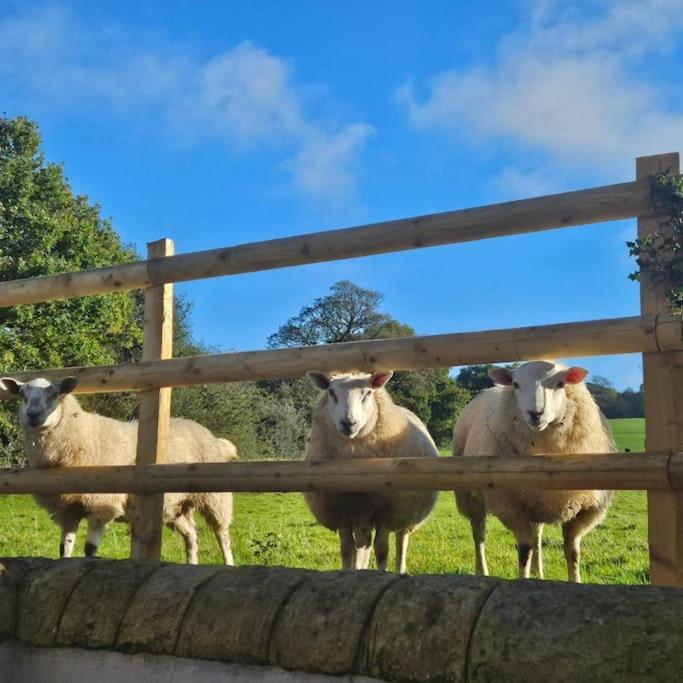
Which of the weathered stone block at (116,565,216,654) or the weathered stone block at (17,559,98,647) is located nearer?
the weathered stone block at (116,565,216,654)

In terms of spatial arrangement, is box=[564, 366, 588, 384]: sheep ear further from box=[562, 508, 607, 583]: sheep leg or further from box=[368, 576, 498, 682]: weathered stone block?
box=[368, 576, 498, 682]: weathered stone block

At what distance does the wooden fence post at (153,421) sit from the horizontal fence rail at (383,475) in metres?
0.18

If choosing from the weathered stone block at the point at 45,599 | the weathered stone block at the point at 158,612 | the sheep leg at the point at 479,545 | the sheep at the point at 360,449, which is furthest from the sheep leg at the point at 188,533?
the weathered stone block at the point at 158,612

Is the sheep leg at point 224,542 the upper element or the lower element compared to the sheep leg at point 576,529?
lower

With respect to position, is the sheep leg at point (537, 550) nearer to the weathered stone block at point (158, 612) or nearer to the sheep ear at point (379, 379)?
the sheep ear at point (379, 379)

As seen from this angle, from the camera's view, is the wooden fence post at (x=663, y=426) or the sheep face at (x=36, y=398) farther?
the sheep face at (x=36, y=398)

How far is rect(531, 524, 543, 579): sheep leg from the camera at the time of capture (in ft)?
20.9

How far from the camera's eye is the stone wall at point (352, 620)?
230 cm

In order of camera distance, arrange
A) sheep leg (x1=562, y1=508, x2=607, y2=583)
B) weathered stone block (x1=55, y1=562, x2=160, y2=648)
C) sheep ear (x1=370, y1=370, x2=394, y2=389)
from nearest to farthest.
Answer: weathered stone block (x1=55, y1=562, x2=160, y2=648)
sheep leg (x1=562, y1=508, x2=607, y2=583)
sheep ear (x1=370, y1=370, x2=394, y2=389)

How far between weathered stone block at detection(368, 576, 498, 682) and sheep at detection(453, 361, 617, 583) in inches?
112

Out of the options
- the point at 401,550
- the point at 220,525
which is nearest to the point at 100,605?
the point at 401,550

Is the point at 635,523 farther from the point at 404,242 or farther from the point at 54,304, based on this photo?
the point at 54,304

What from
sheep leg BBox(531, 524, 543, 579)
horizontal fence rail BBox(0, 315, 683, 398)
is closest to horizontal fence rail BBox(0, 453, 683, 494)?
horizontal fence rail BBox(0, 315, 683, 398)

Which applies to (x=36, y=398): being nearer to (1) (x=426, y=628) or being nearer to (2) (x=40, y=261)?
(1) (x=426, y=628)
